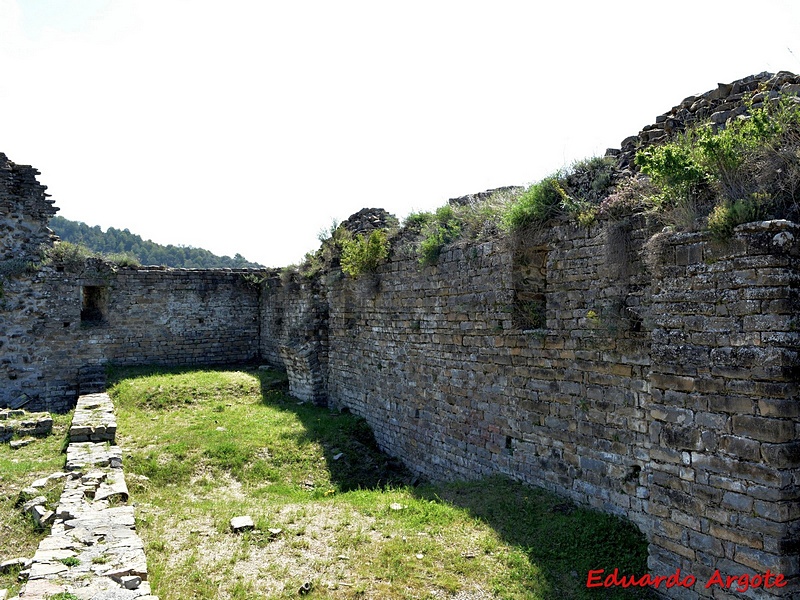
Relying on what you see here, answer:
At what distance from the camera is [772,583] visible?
3934 mm

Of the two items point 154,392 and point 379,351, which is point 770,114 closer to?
point 379,351

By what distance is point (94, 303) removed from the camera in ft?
57.0

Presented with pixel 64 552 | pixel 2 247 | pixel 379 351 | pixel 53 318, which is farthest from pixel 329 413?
pixel 2 247

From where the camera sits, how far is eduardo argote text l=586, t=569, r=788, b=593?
3.97 meters

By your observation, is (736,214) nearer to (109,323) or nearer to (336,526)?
(336,526)

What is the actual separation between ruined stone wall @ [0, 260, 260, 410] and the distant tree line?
54.2 metres

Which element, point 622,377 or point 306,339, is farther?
point 306,339

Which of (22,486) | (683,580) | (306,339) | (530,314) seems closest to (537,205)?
(530,314)

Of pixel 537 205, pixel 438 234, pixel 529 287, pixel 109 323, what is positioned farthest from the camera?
pixel 109 323

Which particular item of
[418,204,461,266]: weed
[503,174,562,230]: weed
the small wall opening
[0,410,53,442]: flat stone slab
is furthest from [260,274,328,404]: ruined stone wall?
[503,174,562,230]: weed

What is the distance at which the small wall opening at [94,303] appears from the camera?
1683 cm

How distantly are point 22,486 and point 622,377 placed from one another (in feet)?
26.3

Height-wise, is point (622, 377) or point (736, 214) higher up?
point (736, 214)

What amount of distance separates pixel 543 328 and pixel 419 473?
383 cm
